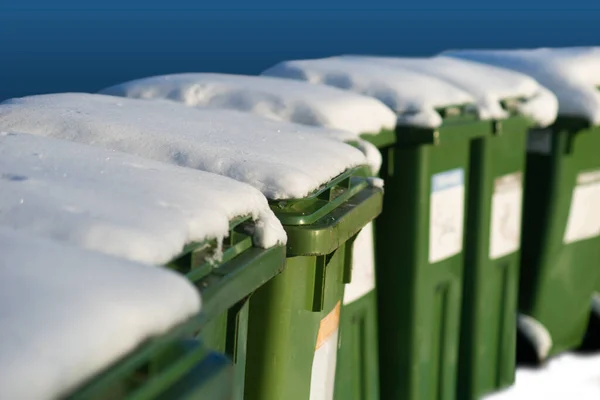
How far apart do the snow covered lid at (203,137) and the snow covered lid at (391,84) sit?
2.15 ft

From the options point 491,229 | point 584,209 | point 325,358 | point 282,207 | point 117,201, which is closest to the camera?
point 117,201

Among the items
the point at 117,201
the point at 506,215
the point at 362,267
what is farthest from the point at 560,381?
the point at 117,201

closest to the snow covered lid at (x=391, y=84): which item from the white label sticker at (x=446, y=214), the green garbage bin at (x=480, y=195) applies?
the green garbage bin at (x=480, y=195)

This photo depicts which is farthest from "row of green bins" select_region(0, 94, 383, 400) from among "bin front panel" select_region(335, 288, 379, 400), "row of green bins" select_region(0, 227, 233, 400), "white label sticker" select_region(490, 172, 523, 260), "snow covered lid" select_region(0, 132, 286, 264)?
"white label sticker" select_region(490, 172, 523, 260)

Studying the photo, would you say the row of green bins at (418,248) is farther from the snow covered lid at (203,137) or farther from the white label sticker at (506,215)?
the snow covered lid at (203,137)

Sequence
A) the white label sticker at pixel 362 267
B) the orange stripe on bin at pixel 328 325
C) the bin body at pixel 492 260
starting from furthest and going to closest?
1. the bin body at pixel 492 260
2. the white label sticker at pixel 362 267
3. the orange stripe on bin at pixel 328 325

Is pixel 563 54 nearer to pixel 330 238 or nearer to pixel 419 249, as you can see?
pixel 419 249

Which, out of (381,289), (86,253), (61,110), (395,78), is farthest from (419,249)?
(86,253)

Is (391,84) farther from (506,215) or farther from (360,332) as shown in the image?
(360,332)

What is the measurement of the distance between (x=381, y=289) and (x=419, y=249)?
22 centimetres

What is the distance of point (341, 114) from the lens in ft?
10.3

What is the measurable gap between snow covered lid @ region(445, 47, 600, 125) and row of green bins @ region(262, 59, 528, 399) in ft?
1.51

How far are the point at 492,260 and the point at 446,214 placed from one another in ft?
1.52

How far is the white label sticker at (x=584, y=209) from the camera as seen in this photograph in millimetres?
4512
